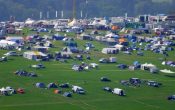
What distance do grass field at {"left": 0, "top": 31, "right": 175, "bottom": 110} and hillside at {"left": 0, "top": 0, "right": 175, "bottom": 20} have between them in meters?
63.3

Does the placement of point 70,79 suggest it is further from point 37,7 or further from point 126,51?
point 37,7

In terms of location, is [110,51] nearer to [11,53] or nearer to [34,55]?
[34,55]

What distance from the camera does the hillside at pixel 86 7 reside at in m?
114

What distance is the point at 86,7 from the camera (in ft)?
422

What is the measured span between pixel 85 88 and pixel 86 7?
90454mm

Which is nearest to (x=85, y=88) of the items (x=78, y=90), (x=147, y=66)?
(x=78, y=90)

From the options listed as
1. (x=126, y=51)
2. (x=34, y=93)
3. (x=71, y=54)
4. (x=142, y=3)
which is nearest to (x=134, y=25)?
(x=126, y=51)

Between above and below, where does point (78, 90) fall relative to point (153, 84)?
above

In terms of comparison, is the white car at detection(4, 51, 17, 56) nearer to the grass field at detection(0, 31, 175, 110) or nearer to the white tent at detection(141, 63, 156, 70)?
the grass field at detection(0, 31, 175, 110)

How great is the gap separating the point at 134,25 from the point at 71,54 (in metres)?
34.6

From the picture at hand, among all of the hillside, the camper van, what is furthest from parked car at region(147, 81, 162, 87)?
the hillside

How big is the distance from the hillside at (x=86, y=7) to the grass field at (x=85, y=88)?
208 feet

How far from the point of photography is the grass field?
34.4 m

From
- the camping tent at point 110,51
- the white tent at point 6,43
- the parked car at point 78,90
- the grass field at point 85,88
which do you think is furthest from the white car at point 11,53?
the parked car at point 78,90
